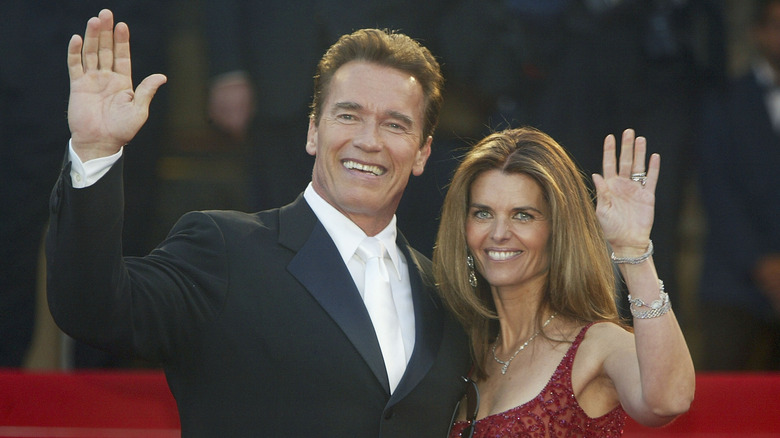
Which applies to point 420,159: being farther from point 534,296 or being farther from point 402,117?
point 534,296

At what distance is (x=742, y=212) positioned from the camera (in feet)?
14.4

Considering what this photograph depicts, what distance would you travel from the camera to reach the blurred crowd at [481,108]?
3.91m

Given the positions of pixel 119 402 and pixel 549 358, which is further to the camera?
pixel 119 402

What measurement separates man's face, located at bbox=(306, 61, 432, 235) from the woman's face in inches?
9.8

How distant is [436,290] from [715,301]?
1.95m

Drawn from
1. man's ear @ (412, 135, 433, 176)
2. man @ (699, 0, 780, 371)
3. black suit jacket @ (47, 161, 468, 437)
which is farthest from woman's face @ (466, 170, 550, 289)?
man @ (699, 0, 780, 371)

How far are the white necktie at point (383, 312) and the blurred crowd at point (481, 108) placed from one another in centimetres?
144

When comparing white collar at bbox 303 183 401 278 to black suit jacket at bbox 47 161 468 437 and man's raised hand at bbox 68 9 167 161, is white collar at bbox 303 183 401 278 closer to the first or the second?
black suit jacket at bbox 47 161 468 437

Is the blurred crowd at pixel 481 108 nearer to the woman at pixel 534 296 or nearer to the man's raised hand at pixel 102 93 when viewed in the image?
the woman at pixel 534 296

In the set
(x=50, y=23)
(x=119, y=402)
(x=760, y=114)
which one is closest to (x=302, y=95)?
(x=50, y=23)

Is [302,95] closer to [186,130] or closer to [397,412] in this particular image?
[186,130]

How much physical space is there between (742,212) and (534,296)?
1779 mm

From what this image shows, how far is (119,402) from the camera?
335cm

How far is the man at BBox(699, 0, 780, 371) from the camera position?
172 inches
